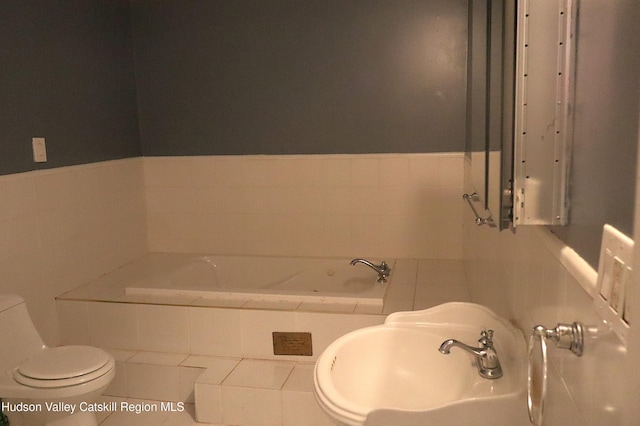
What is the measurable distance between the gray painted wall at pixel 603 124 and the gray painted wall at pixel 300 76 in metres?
2.61

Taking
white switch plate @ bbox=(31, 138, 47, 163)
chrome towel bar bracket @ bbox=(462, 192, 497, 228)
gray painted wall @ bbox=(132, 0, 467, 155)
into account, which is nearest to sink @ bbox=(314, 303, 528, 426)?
chrome towel bar bracket @ bbox=(462, 192, 497, 228)

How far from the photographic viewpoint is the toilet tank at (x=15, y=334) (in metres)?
2.36

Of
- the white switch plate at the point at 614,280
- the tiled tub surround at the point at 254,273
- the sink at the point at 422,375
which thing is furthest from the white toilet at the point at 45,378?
the white switch plate at the point at 614,280

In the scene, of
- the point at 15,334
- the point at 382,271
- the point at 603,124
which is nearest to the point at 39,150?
the point at 15,334

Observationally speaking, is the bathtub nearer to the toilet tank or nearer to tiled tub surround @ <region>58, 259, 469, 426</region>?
tiled tub surround @ <region>58, 259, 469, 426</region>

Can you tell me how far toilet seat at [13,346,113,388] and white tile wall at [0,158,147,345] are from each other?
585mm

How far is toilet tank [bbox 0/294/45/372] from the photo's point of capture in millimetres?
2361

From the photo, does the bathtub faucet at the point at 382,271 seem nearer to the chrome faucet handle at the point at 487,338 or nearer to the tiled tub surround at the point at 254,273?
the tiled tub surround at the point at 254,273

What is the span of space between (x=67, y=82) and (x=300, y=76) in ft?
4.40

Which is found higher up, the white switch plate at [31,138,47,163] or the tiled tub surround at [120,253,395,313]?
the white switch plate at [31,138,47,163]

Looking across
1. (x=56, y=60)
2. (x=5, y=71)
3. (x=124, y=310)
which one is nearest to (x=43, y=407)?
(x=124, y=310)

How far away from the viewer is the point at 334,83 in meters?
3.59

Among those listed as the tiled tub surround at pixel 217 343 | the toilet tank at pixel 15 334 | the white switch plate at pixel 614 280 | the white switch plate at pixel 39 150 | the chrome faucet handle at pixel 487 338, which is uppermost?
the white switch plate at pixel 39 150

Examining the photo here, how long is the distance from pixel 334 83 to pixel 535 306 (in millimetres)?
2595
